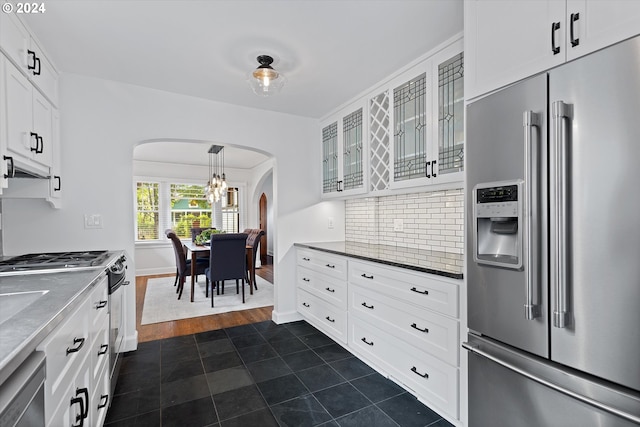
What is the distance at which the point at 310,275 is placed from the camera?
3.36m

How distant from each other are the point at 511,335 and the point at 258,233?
4380mm

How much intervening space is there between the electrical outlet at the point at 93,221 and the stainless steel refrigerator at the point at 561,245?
2.97 m

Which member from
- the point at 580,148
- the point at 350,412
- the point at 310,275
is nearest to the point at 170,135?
the point at 310,275

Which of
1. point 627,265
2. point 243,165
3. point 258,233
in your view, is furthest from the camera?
point 243,165

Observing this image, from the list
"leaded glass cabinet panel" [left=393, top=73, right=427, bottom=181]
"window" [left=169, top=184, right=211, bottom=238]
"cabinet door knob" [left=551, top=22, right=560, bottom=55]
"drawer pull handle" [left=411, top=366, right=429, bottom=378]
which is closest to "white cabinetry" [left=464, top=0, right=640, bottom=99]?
"cabinet door knob" [left=551, top=22, right=560, bottom=55]

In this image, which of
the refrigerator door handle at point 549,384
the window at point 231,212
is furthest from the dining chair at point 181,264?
the refrigerator door handle at point 549,384

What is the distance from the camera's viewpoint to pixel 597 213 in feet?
3.51

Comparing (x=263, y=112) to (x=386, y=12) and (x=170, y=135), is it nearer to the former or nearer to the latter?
(x=170, y=135)

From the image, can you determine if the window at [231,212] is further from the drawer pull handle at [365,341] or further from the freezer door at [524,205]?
the freezer door at [524,205]

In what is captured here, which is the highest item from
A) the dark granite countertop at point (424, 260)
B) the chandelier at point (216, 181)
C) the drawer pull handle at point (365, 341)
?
the chandelier at point (216, 181)

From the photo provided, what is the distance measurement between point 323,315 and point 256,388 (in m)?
1.05

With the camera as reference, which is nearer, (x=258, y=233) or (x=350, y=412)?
(x=350, y=412)

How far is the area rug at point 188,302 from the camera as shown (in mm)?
3910

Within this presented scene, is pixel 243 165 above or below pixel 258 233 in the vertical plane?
above
